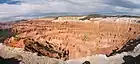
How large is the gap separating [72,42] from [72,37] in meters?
0.50

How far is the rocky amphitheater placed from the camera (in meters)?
26.1

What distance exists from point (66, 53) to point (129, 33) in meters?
5.12

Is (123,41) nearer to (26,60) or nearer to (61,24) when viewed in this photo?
(61,24)

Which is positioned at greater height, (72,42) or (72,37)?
(72,37)

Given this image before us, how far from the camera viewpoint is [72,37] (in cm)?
2800

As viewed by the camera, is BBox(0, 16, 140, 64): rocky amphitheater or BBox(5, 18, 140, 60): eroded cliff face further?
BBox(5, 18, 140, 60): eroded cliff face

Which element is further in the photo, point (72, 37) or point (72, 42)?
point (72, 37)

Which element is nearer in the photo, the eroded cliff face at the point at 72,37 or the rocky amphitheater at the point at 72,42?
the rocky amphitheater at the point at 72,42

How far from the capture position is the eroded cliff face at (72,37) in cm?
2658

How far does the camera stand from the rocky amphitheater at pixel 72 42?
2612 centimetres

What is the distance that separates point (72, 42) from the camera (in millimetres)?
27641

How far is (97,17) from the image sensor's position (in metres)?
31.5

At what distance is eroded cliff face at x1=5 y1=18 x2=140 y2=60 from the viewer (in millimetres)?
26578

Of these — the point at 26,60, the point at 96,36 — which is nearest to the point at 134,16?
the point at 96,36
